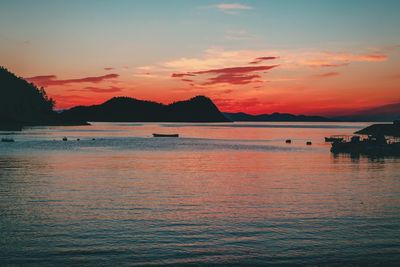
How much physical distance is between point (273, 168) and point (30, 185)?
3567 cm

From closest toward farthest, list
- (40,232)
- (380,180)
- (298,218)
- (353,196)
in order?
(40,232) < (298,218) < (353,196) < (380,180)

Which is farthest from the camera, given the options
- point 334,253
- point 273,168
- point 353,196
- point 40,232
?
point 273,168

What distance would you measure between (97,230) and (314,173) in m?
39.9

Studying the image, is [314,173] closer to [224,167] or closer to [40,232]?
[224,167]

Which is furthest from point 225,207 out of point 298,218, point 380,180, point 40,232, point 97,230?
point 380,180

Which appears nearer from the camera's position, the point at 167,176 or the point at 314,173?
the point at 167,176

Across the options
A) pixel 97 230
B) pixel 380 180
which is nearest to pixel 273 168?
pixel 380 180

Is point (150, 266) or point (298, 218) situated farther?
point (298, 218)

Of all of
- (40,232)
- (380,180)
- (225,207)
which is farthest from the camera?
(380,180)

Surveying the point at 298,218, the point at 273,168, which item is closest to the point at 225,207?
the point at 298,218

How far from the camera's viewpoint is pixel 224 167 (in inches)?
2665

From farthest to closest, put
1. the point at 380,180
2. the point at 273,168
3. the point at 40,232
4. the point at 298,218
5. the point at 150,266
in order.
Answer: the point at 273,168, the point at 380,180, the point at 298,218, the point at 40,232, the point at 150,266

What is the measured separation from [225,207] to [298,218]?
6.36m

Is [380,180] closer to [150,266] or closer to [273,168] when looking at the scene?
[273,168]
